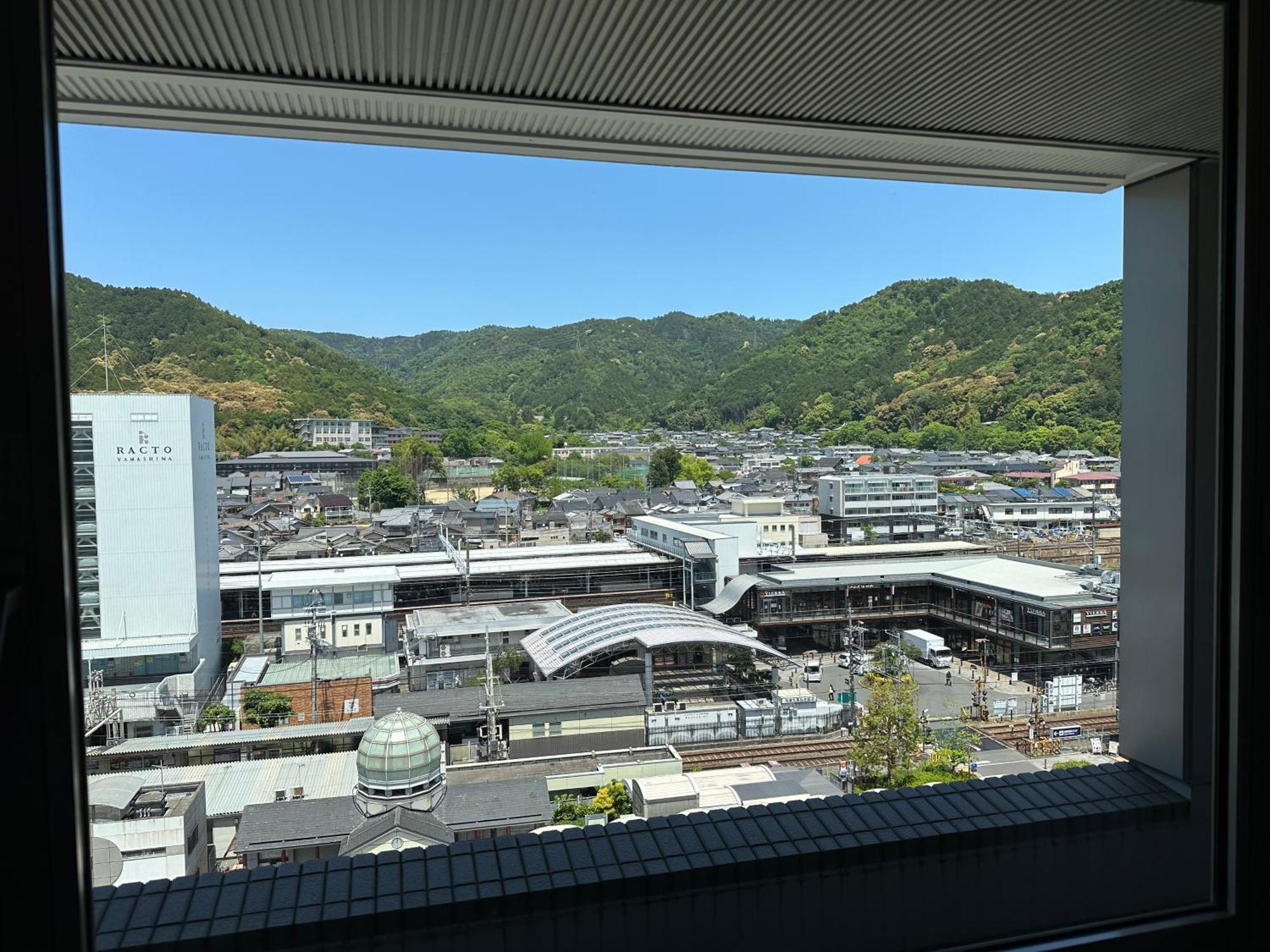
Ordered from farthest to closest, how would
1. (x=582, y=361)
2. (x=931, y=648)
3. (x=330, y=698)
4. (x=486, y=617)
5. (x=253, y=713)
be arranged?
(x=582, y=361) < (x=486, y=617) < (x=931, y=648) < (x=330, y=698) < (x=253, y=713)

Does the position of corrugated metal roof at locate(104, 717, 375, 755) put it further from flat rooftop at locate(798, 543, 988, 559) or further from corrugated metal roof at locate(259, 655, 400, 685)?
flat rooftop at locate(798, 543, 988, 559)

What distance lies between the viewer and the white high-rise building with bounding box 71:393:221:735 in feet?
11.6

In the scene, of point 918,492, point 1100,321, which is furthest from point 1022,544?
point 1100,321

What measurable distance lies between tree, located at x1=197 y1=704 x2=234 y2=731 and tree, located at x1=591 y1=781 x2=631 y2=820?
2664 millimetres

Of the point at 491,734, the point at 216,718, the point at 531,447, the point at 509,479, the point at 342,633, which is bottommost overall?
the point at 491,734

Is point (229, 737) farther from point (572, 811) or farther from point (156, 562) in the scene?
point (572, 811)

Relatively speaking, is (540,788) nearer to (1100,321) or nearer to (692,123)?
(692,123)

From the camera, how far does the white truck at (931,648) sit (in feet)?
22.1

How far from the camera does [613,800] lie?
390cm

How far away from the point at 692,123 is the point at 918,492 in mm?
10817

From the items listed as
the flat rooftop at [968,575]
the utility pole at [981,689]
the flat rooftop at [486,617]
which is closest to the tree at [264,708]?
the flat rooftop at [486,617]

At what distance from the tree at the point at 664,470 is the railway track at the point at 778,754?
35.3 feet

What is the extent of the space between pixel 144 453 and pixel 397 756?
2106mm

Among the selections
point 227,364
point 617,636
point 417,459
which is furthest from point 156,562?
point 417,459
